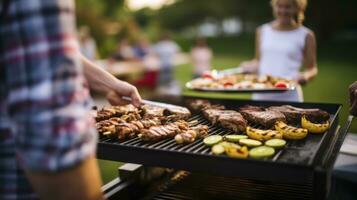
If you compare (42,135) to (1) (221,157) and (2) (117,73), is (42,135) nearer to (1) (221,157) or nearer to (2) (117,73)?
(1) (221,157)

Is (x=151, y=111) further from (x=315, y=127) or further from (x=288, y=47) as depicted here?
(x=288, y=47)

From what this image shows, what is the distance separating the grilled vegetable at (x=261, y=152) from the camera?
2.42 m

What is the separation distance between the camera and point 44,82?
1.28 metres

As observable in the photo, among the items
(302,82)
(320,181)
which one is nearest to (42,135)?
(320,181)

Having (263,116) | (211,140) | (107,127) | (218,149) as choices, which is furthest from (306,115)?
(107,127)

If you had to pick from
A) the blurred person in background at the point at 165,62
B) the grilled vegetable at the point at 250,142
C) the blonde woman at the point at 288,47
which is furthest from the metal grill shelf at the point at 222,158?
the blurred person in background at the point at 165,62

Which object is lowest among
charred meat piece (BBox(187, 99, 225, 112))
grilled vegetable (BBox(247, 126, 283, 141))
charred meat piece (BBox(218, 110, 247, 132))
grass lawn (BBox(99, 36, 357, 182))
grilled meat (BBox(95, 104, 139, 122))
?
grass lawn (BBox(99, 36, 357, 182))

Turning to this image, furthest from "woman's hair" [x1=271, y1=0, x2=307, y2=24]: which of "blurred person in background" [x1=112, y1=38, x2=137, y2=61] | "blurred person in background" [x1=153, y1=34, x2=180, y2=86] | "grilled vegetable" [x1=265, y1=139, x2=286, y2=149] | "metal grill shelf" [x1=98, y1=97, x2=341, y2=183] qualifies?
"blurred person in background" [x1=112, y1=38, x2=137, y2=61]

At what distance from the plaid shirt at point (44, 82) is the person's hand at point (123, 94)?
172cm

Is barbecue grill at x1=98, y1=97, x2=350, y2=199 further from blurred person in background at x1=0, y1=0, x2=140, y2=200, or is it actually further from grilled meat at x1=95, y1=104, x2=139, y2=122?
blurred person in background at x1=0, y1=0, x2=140, y2=200

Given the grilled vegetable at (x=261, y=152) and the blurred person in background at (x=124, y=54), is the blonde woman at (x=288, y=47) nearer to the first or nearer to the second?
the grilled vegetable at (x=261, y=152)

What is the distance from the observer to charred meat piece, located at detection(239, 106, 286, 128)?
3170mm

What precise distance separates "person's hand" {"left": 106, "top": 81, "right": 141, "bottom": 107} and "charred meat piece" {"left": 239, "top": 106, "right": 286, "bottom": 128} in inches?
34.1

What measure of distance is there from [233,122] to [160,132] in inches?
22.3
